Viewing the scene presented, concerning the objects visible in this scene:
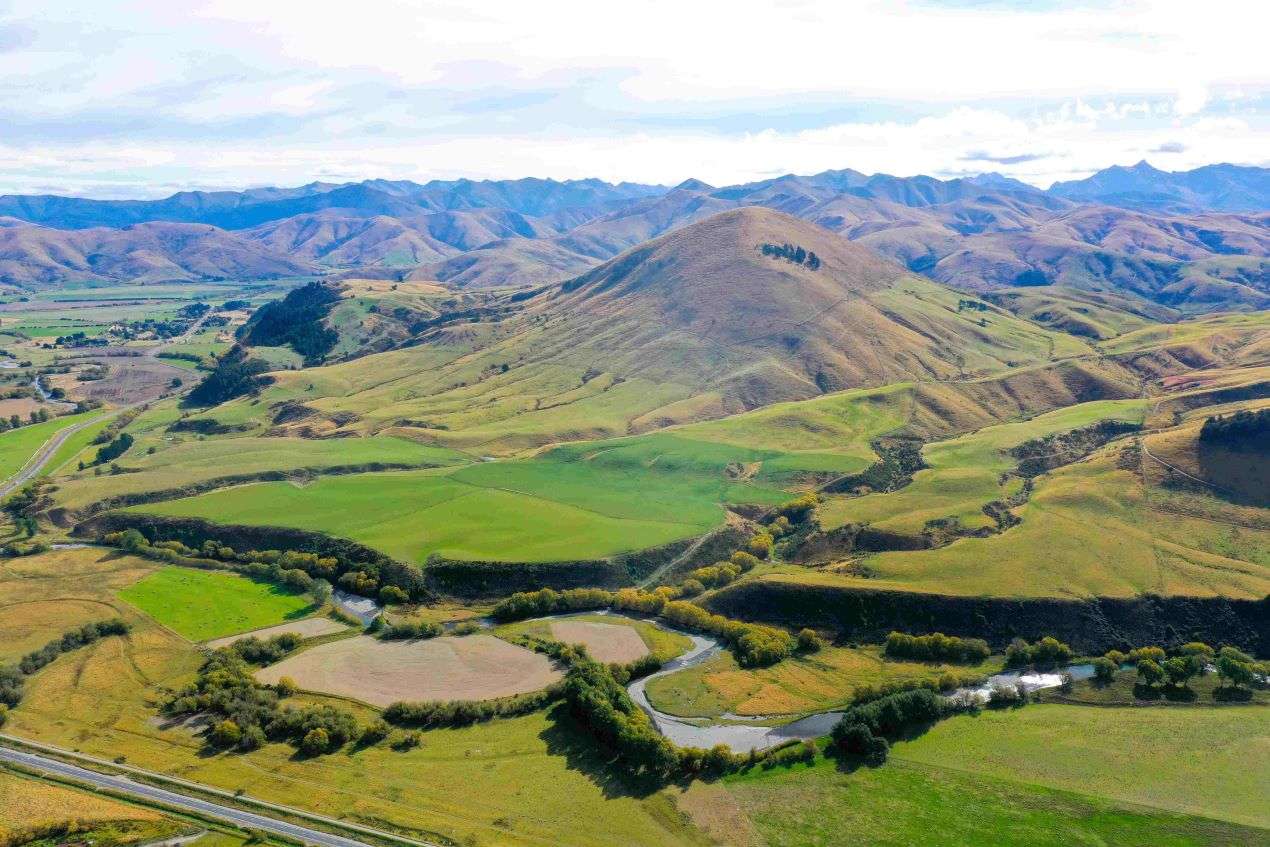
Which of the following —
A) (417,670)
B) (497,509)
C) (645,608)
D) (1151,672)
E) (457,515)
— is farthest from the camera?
(497,509)

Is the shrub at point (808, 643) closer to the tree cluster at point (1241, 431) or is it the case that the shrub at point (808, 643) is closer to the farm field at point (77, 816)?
the farm field at point (77, 816)

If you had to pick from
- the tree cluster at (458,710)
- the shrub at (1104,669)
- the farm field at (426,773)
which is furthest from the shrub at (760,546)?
the farm field at (426,773)

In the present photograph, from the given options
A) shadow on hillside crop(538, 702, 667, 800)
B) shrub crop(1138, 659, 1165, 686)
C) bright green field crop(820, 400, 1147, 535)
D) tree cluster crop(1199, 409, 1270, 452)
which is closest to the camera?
shadow on hillside crop(538, 702, 667, 800)

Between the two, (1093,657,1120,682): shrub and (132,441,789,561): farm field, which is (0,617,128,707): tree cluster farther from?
(1093,657,1120,682): shrub

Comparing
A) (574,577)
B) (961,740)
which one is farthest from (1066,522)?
(574,577)

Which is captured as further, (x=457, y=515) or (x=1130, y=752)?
(x=457, y=515)

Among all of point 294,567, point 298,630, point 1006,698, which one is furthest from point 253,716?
point 1006,698

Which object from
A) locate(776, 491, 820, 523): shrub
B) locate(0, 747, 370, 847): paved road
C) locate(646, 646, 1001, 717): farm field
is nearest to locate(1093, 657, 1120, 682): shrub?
locate(646, 646, 1001, 717): farm field

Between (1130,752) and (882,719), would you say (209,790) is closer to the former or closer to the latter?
(882,719)
